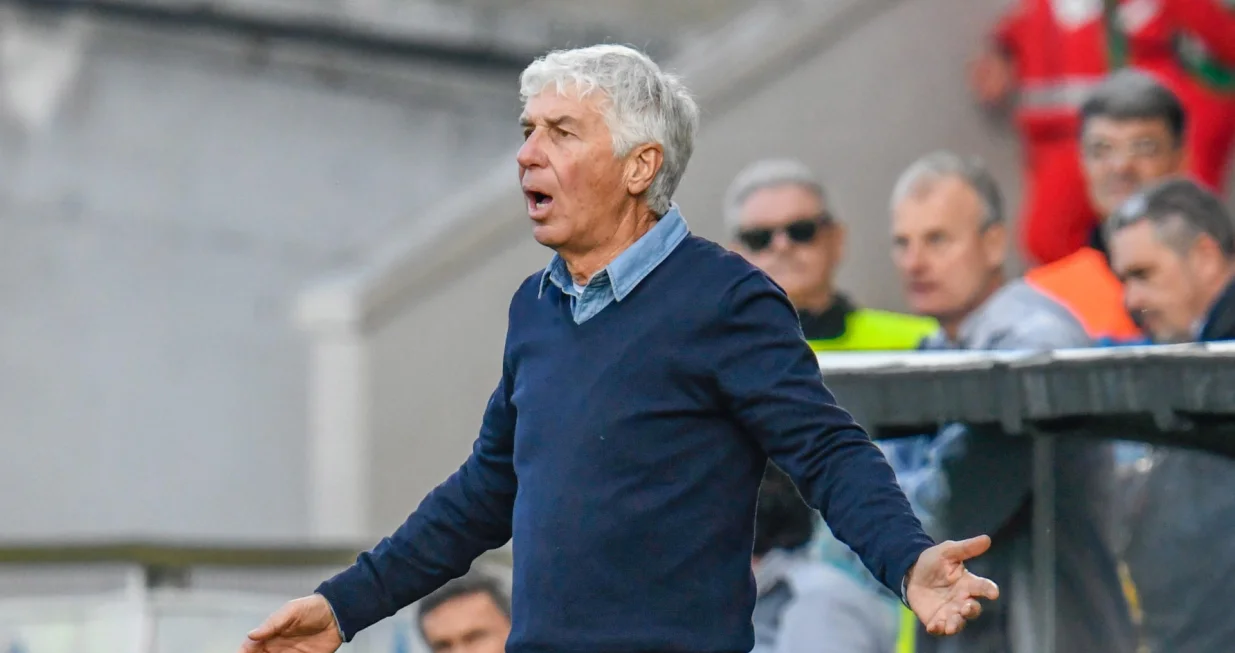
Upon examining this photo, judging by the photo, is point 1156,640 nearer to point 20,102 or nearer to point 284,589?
point 284,589

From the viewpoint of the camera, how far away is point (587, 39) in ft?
35.6

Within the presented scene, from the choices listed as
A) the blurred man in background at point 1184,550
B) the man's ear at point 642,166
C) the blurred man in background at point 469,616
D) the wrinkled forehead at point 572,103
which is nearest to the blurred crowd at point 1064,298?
the blurred man in background at point 1184,550

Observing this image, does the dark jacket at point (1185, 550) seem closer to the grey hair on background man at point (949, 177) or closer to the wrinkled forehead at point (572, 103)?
the wrinkled forehead at point (572, 103)

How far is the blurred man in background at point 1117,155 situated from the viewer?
6066mm

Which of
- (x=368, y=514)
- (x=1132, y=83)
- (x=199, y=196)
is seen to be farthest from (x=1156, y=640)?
(x=199, y=196)

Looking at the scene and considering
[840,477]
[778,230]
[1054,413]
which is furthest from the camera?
[778,230]

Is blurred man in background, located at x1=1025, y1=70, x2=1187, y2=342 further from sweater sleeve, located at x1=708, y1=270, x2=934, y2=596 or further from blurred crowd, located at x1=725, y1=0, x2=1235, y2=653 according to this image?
sweater sleeve, located at x1=708, y1=270, x2=934, y2=596

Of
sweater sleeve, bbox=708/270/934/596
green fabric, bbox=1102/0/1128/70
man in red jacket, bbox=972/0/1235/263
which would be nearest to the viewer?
sweater sleeve, bbox=708/270/934/596

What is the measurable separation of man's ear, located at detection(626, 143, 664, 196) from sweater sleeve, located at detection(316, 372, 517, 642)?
1.42 ft

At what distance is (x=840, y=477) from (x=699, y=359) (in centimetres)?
26

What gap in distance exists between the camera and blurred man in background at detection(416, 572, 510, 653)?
16.4ft

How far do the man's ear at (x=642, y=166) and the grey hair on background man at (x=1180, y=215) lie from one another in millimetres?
2454

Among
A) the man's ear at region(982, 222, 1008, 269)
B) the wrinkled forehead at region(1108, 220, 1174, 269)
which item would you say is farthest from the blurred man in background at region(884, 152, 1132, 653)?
the man's ear at region(982, 222, 1008, 269)

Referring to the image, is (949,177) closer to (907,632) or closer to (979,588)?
(907,632)
